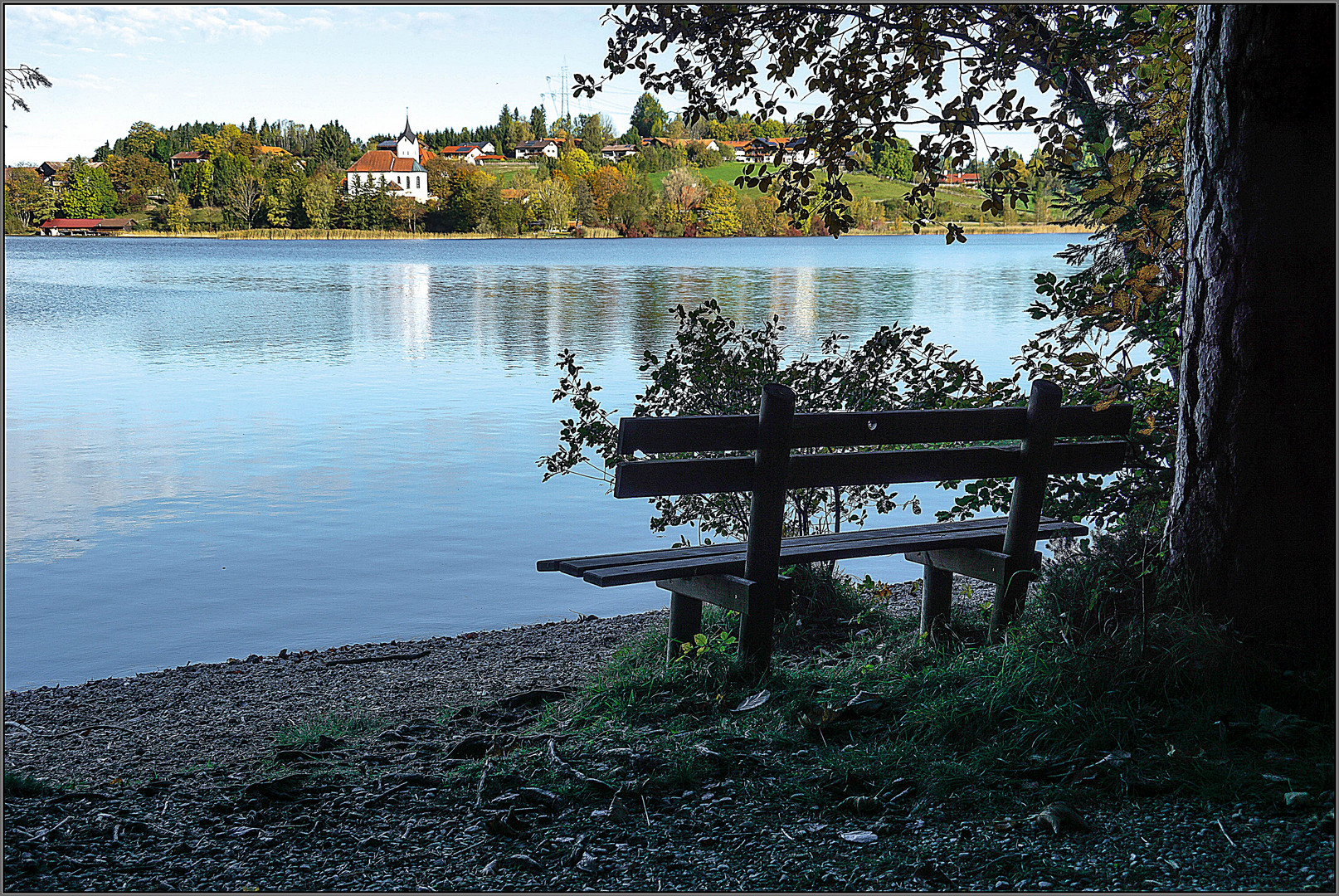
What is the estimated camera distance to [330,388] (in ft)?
78.8

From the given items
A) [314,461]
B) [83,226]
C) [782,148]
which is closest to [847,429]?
[782,148]

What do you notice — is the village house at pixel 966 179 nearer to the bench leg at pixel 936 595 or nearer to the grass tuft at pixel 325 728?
the bench leg at pixel 936 595

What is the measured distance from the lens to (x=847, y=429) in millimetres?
5426

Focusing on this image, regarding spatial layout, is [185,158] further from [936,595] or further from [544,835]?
[544,835]

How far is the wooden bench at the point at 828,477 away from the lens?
525 cm

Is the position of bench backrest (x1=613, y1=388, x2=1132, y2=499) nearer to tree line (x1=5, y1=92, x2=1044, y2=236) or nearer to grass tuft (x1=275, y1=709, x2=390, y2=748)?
grass tuft (x1=275, y1=709, x2=390, y2=748)

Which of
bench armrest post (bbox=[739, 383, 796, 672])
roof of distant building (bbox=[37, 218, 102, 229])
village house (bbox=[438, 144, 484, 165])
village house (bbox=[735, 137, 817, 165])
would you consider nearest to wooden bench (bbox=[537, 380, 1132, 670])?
bench armrest post (bbox=[739, 383, 796, 672])

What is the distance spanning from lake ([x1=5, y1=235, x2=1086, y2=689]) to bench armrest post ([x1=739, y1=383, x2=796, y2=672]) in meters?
4.28

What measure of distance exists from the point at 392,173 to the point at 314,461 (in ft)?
399

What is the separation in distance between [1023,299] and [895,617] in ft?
130

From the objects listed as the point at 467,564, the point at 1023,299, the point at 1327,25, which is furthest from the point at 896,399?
the point at 1023,299

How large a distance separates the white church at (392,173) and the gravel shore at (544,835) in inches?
4996

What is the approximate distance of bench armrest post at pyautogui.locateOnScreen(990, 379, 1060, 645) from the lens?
5730mm

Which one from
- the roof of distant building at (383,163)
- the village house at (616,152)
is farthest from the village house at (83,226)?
the village house at (616,152)
